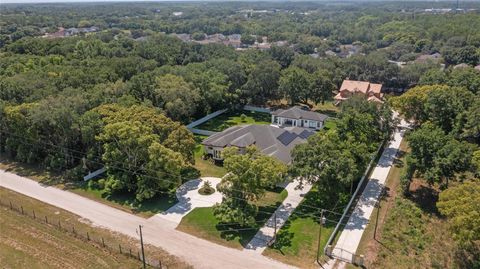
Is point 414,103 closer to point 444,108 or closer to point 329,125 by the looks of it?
point 444,108

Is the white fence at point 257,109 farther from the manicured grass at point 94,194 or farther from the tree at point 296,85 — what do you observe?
the manicured grass at point 94,194

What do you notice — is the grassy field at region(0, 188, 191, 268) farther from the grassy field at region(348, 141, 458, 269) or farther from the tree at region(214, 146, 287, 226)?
the grassy field at region(348, 141, 458, 269)

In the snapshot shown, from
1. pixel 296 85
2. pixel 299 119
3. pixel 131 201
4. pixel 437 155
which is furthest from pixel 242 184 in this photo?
pixel 296 85

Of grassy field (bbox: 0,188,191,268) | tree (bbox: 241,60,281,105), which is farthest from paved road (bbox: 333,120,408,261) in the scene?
tree (bbox: 241,60,281,105)

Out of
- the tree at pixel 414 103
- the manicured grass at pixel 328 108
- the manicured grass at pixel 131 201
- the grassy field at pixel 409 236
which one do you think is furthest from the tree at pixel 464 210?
the manicured grass at pixel 328 108

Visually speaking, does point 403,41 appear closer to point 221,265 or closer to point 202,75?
point 202,75
